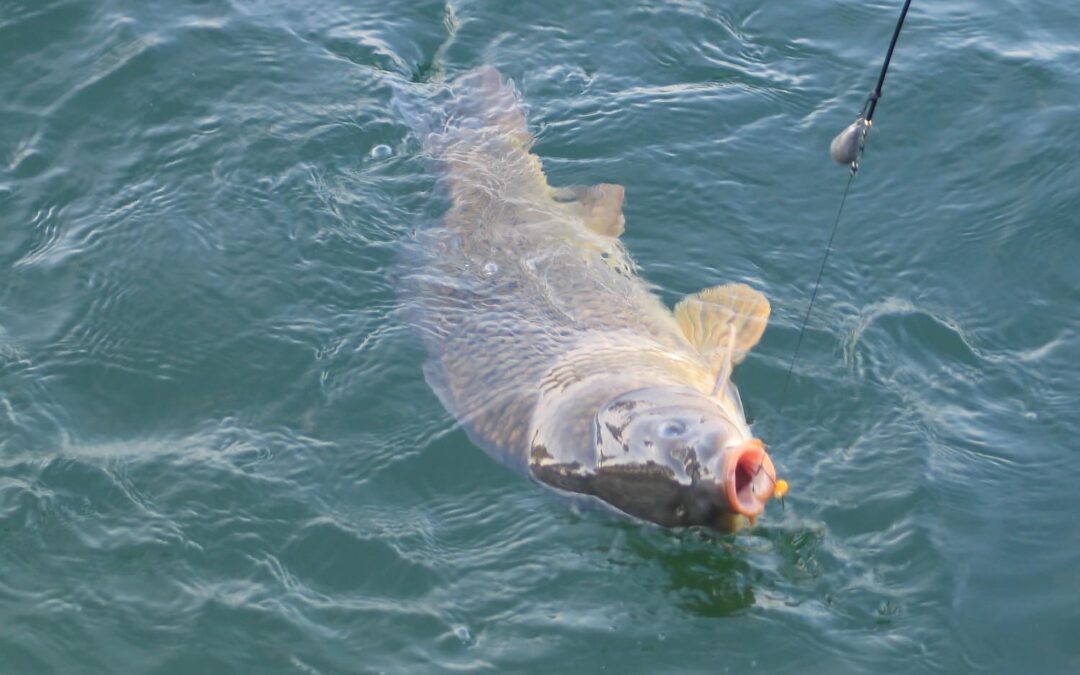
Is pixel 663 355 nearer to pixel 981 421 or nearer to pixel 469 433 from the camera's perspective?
pixel 469 433

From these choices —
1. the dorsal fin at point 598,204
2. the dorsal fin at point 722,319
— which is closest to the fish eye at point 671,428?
the dorsal fin at point 722,319

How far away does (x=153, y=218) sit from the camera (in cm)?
747

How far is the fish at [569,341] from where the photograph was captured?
17.5 feet

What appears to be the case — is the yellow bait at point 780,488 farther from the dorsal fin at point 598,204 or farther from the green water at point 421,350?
the dorsal fin at point 598,204

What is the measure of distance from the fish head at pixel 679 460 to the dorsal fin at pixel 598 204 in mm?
1753

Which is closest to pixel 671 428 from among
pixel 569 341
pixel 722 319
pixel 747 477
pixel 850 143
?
pixel 747 477

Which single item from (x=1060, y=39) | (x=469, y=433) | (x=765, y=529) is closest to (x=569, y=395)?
(x=469, y=433)

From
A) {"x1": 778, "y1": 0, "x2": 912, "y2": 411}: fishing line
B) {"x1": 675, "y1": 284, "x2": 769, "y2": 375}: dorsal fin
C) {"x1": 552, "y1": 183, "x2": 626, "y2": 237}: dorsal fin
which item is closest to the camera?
{"x1": 778, "y1": 0, "x2": 912, "y2": 411}: fishing line

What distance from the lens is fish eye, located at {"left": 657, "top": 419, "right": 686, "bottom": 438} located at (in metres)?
5.30

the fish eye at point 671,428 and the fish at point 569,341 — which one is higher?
the fish eye at point 671,428

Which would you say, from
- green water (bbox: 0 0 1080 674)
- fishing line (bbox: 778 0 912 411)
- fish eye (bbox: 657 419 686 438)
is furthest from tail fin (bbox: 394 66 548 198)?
fish eye (bbox: 657 419 686 438)

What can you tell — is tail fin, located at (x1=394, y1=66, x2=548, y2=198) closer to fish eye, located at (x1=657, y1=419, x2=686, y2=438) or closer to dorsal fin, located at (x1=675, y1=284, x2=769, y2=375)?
dorsal fin, located at (x1=675, y1=284, x2=769, y2=375)

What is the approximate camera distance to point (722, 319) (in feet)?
21.6

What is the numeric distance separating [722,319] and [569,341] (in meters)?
0.76
